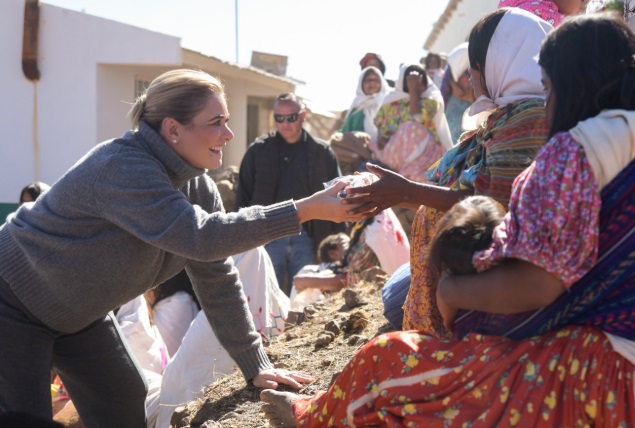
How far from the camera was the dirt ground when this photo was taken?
387 cm

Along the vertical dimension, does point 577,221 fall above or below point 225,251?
above

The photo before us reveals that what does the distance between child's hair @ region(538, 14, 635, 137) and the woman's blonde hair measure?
1581mm

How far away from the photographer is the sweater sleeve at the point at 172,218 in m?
3.09

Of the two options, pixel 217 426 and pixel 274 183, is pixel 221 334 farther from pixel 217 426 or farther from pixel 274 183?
pixel 274 183

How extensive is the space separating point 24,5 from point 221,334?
10087 millimetres

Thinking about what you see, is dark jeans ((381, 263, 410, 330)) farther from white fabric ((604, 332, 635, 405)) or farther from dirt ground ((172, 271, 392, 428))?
white fabric ((604, 332, 635, 405))

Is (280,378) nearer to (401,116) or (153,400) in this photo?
(153,400)

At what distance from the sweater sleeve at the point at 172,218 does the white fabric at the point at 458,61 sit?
463 cm

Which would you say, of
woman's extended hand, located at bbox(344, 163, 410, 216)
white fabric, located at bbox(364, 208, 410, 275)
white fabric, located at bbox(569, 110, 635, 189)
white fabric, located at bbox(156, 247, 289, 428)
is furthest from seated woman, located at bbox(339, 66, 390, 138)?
white fabric, located at bbox(569, 110, 635, 189)

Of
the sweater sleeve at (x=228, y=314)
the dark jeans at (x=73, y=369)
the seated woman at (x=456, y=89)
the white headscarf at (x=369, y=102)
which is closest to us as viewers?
the dark jeans at (x=73, y=369)

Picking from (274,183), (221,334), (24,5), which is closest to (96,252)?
(221,334)

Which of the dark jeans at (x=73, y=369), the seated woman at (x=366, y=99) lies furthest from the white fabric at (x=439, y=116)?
the dark jeans at (x=73, y=369)

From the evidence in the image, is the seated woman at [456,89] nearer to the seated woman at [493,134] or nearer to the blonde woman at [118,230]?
the seated woman at [493,134]

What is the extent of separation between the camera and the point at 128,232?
337cm
